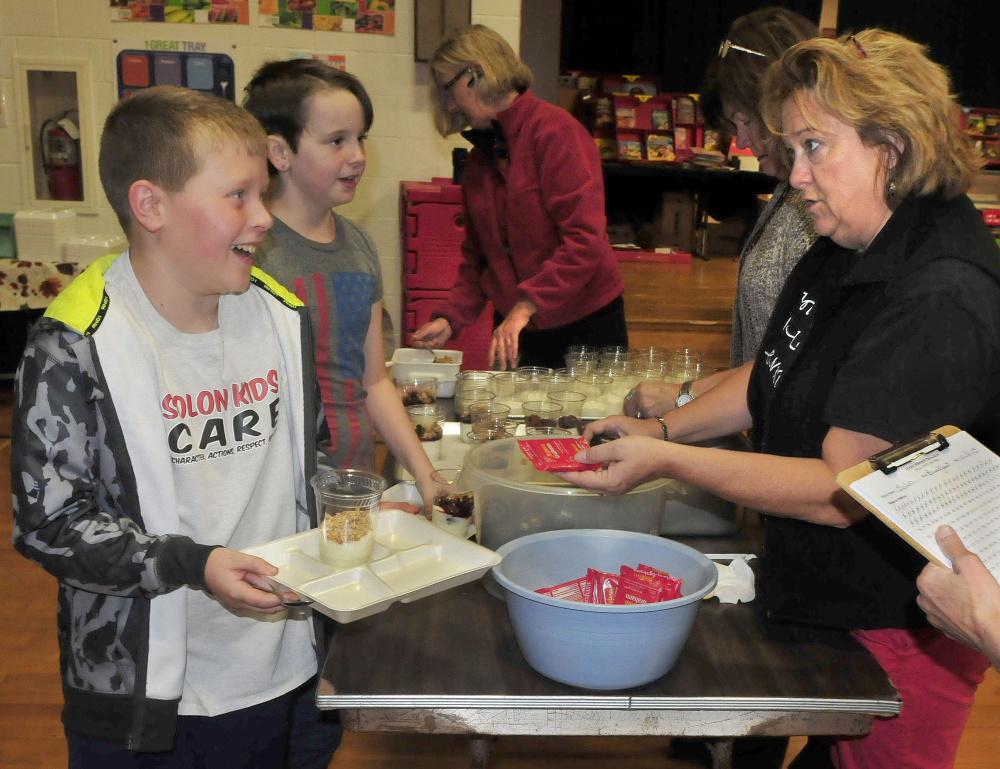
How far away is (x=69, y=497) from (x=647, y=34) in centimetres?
653

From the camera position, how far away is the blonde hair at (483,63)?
2.88m

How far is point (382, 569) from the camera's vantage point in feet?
4.69

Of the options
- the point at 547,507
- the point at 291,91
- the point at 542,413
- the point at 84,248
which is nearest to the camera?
the point at 547,507

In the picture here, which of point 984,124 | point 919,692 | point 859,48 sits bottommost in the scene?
point 919,692

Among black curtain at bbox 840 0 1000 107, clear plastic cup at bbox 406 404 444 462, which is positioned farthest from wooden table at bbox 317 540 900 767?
black curtain at bbox 840 0 1000 107

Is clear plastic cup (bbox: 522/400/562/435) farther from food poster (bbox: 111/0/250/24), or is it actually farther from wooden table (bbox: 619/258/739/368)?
food poster (bbox: 111/0/250/24)

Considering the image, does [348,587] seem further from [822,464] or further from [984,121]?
[984,121]

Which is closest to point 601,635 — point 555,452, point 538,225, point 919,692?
point 555,452

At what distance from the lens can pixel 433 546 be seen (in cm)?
148

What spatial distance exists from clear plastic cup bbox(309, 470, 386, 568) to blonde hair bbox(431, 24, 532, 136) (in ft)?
6.03

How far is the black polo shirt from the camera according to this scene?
129 centimetres

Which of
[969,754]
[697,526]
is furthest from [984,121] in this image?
[697,526]

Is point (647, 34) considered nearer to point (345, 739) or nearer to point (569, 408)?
point (569, 408)

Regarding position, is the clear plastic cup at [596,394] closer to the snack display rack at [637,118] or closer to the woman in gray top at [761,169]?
the woman in gray top at [761,169]
